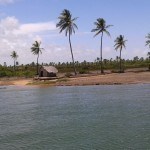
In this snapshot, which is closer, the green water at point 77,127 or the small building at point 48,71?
the green water at point 77,127

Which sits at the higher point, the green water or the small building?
the small building

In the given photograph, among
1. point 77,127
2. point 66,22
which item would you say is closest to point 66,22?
point 66,22

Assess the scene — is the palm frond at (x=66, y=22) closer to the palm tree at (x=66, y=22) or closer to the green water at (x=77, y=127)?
the palm tree at (x=66, y=22)

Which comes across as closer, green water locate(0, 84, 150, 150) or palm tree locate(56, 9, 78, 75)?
green water locate(0, 84, 150, 150)

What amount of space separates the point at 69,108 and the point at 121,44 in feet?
259

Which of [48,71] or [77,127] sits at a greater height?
[48,71]

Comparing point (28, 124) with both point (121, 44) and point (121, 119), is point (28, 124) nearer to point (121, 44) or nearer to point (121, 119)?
point (121, 119)

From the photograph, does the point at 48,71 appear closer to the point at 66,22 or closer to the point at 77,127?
the point at 66,22

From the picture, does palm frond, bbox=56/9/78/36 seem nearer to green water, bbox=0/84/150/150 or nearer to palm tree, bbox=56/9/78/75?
palm tree, bbox=56/9/78/75

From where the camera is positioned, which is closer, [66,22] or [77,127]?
[77,127]

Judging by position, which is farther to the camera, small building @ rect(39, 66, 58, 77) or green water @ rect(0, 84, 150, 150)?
small building @ rect(39, 66, 58, 77)

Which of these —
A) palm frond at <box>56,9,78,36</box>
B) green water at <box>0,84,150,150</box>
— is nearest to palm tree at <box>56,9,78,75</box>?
palm frond at <box>56,9,78,36</box>

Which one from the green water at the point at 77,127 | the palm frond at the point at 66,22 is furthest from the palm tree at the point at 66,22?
the green water at the point at 77,127

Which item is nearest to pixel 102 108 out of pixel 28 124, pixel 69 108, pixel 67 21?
pixel 69 108
